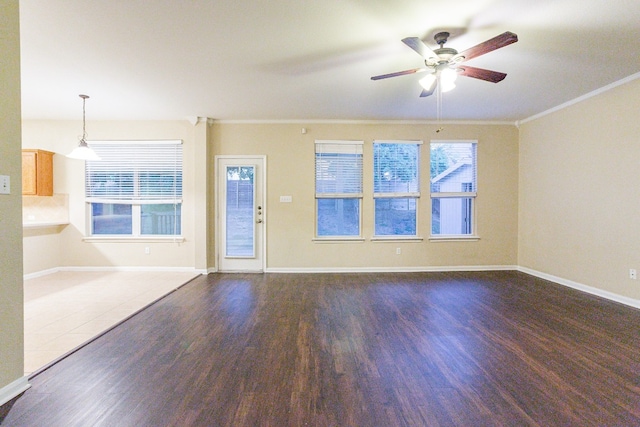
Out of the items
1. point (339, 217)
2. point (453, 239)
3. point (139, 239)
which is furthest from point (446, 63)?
point (139, 239)

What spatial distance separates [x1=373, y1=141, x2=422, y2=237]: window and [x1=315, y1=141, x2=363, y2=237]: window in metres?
0.34

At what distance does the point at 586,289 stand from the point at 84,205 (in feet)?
26.1

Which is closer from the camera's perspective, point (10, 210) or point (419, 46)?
point (10, 210)

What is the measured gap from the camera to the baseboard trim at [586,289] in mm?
3371

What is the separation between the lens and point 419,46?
2285 millimetres

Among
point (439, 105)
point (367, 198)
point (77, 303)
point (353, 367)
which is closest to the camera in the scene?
point (353, 367)

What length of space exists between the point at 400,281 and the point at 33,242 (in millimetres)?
5880

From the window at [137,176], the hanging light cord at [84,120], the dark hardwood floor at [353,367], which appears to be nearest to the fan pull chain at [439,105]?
the dark hardwood floor at [353,367]

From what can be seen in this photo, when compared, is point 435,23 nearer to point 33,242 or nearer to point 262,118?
point 262,118

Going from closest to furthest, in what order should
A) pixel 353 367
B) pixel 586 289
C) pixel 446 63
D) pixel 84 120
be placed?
pixel 353 367 → pixel 446 63 → pixel 586 289 → pixel 84 120

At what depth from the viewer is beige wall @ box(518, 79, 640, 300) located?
11.1 ft

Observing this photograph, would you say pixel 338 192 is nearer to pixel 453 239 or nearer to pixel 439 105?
pixel 439 105

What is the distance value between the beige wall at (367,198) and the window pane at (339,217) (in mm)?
163

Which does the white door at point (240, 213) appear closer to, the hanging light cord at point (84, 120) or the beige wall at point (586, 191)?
the hanging light cord at point (84, 120)
